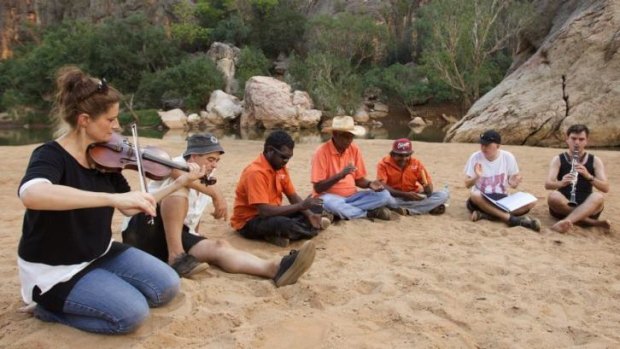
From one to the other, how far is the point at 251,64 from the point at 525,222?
99.1 feet

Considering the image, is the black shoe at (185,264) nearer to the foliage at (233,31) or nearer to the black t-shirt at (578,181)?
the black t-shirt at (578,181)

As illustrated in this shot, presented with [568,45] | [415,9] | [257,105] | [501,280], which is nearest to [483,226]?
[501,280]

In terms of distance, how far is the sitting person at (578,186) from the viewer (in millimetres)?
4559

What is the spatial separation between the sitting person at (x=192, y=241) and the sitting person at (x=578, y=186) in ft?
9.13

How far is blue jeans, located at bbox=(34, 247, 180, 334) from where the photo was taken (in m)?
2.27

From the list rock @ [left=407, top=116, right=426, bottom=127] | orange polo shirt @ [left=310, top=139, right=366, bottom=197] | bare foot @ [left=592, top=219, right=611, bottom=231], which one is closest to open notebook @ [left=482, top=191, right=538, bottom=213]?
bare foot @ [left=592, top=219, right=611, bottom=231]

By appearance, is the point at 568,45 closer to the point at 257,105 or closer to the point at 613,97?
the point at 613,97

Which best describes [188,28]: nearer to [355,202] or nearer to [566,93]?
[566,93]

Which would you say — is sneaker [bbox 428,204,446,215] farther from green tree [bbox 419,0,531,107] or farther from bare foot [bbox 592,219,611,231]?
green tree [bbox 419,0,531,107]

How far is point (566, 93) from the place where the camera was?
13461 mm

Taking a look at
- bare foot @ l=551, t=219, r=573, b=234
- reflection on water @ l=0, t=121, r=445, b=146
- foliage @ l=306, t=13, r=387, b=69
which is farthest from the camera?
foliage @ l=306, t=13, r=387, b=69

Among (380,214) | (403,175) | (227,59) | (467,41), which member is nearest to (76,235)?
(380,214)

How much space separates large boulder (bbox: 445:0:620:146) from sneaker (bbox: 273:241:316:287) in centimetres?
1194

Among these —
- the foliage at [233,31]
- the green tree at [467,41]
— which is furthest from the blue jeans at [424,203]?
the foliage at [233,31]
